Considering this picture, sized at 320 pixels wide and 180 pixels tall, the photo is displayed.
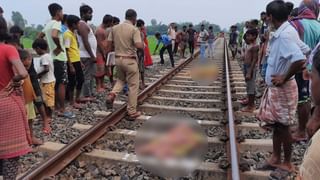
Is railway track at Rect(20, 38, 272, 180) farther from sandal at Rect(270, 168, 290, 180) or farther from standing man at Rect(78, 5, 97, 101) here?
standing man at Rect(78, 5, 97, 101)

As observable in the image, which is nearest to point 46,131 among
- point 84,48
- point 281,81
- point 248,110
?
point 84,48

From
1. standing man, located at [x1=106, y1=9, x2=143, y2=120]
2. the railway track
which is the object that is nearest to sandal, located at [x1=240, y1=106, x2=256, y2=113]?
the railway track

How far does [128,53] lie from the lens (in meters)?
6.39

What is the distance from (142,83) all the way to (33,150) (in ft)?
15.8

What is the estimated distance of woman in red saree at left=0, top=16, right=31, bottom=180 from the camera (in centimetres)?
334

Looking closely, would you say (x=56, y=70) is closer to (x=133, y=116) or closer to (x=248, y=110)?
(x=133, y=116)

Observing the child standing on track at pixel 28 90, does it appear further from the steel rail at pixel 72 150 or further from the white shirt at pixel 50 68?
the white shirt at pixel 50 68

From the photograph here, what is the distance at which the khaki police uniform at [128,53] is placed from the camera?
631cm

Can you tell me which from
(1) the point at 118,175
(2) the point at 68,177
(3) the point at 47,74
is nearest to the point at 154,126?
(1) the point at 118,175

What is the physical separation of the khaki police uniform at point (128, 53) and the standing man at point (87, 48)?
1342 millimetres

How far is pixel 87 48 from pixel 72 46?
0.49 metres

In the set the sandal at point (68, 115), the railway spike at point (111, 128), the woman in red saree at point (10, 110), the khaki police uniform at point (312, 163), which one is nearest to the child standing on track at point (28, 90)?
the railway spike at point (111, 128)

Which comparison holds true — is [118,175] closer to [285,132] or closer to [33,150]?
[33,150]

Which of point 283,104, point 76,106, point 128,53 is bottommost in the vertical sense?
point 76,106
